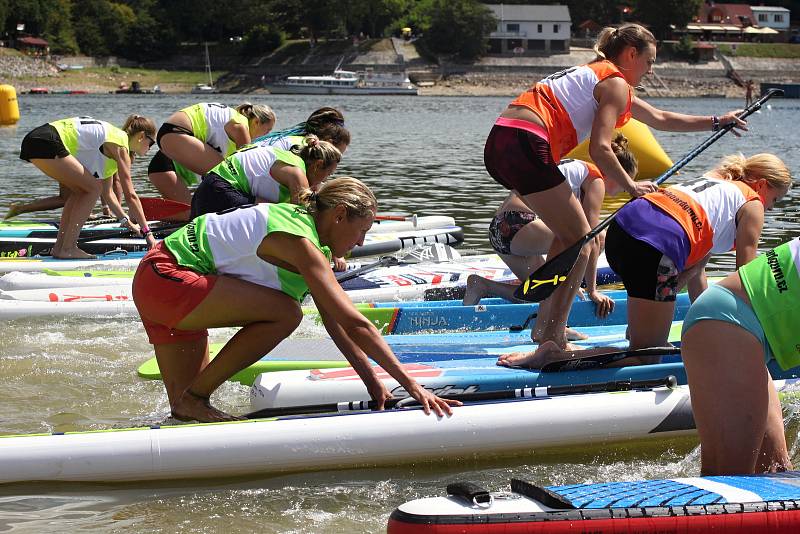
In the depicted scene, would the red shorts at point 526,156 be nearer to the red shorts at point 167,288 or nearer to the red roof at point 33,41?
the red shorts at point 167,288

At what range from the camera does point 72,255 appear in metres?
10.8

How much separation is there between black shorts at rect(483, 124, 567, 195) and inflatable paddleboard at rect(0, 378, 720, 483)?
1283 millimetres

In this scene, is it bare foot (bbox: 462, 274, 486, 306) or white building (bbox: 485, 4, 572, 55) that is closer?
bare foot (bbox: 462, 274, 486, 306)

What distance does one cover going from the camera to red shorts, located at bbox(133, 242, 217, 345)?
517cm

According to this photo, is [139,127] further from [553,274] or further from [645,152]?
[553,274]

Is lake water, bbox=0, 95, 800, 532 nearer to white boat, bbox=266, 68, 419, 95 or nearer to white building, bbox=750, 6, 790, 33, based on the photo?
white boat, bbox=266, 68, 419, 95

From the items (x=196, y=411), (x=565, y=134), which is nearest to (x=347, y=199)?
(x=196, y=411)

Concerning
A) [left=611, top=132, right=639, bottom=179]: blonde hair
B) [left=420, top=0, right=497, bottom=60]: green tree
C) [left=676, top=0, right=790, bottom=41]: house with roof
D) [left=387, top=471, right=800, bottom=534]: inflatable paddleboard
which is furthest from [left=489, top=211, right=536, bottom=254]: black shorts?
[left=676, top=0, right=790, bottom=41]: house with roof

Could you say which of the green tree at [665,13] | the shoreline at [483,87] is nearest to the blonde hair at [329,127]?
the shoreline at [483,87]

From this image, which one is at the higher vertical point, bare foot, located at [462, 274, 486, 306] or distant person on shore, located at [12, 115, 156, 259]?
distant person on shore, located at [12, 115, 156, 259]

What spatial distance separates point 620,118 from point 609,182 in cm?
153

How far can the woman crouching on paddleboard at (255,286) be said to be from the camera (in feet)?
16.0

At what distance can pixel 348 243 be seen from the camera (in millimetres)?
5016

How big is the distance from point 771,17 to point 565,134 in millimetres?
133014
